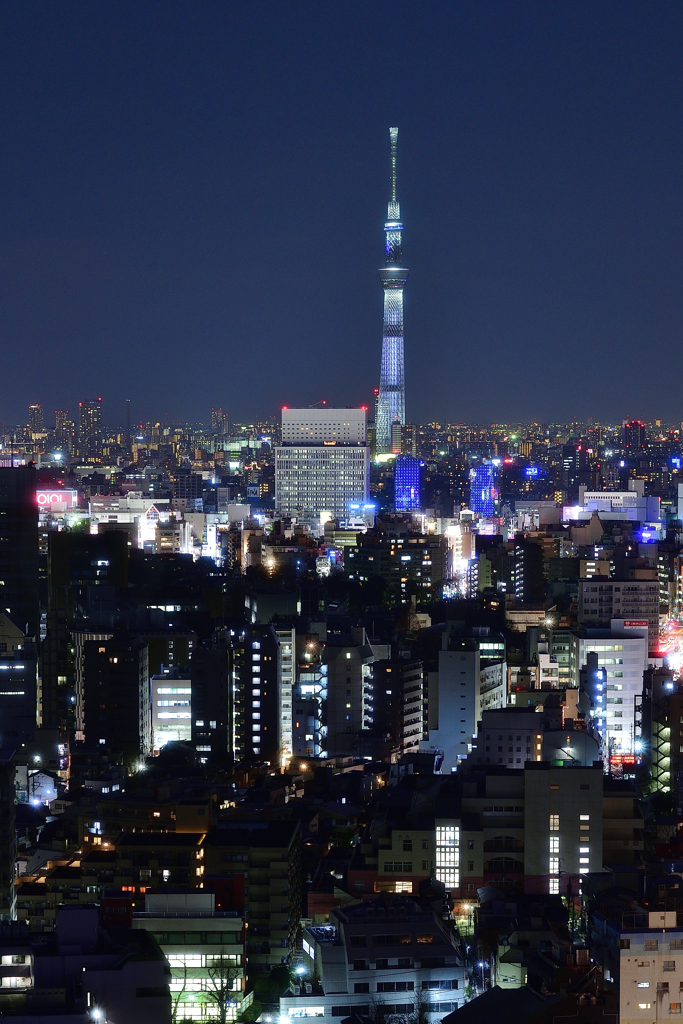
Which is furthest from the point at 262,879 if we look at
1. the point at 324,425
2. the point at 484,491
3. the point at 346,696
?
the point at 484,491

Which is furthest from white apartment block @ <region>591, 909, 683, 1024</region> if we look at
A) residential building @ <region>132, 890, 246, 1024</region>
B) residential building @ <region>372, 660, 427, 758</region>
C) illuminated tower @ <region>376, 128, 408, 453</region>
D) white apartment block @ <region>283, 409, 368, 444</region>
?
illuminated tower @ <region>376, 128, 408, 453</region>

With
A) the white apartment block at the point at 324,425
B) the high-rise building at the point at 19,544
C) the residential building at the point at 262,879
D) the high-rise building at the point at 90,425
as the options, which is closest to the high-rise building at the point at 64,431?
the high-rise building at the point at 90,425

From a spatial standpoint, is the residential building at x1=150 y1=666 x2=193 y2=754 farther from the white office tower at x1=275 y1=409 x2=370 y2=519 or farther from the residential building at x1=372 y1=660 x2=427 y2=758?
the white office tower at x1=275 y1=409 x2=370 y2=519

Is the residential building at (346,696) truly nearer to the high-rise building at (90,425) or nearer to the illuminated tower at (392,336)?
the illuminated tower at (392,336)

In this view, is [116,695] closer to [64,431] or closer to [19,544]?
[19,544]

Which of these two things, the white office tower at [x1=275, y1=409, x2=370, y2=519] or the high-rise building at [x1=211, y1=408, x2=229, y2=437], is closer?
the white office tower at [x1=275, y1=409, x2=370, y2=519]

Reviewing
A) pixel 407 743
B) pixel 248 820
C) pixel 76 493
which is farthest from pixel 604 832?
pixel 76 493
